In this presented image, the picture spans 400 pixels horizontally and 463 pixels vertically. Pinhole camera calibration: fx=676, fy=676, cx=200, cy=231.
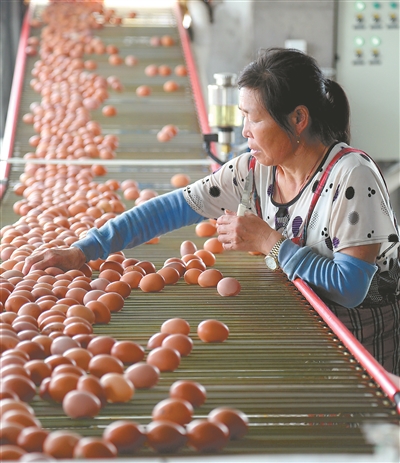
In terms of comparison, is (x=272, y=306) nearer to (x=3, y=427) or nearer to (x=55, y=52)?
(x=3, y=427)

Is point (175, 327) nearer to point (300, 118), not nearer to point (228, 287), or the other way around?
point (228, 287)

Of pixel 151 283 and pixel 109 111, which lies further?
pixel 109 111

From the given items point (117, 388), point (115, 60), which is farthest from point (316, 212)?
point (115, 60)

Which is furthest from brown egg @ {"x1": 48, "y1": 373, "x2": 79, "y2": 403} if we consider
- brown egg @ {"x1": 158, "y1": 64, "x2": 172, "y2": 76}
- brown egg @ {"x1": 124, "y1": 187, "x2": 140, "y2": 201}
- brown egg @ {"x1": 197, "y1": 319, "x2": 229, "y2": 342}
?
brown egg @ {"x1": 158, "y1": 64, "x2": 172, "y2": 76}

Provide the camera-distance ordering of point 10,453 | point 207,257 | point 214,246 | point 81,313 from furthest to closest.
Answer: point 214,246 < point 207,257 < point 81,313 < point 10,453

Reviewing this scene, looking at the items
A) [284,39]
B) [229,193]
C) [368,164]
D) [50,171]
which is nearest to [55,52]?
[284,39]

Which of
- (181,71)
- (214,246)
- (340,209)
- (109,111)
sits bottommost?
(214,246)

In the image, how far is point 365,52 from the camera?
4.59 metres

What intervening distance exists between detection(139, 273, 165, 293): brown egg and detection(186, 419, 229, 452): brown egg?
0.81 meters

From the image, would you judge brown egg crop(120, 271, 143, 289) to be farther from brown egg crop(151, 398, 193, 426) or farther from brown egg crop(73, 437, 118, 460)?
brown egg crop(73, 437, 118, 460)

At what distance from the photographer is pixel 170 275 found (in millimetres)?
1926

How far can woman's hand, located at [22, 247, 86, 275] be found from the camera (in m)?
1.87

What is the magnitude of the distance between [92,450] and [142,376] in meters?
0.30

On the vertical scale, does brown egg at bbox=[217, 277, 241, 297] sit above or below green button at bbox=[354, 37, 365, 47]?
below
